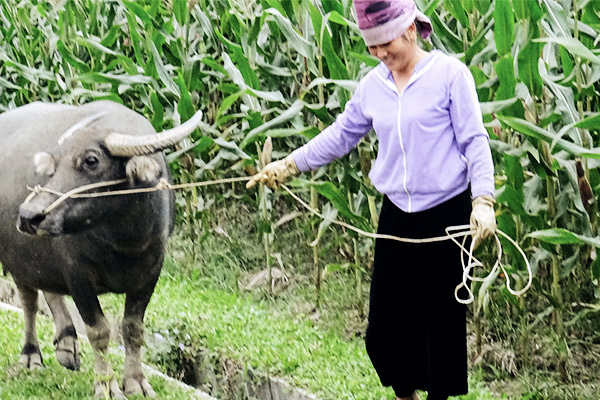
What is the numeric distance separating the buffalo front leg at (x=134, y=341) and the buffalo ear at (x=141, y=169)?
0.80 m

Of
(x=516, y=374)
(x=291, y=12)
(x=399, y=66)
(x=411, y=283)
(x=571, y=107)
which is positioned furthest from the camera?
(x=291, y=12)

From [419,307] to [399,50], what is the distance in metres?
0.98

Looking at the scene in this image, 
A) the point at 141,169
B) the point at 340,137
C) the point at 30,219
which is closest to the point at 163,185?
the point at 141,169

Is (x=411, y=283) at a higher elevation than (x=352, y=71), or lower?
lower

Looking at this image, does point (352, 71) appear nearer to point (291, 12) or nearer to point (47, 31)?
point (291, 12)

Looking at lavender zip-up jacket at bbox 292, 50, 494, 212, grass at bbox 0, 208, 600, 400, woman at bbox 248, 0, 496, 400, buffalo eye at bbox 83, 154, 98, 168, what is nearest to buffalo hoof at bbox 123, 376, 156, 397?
grass at bbox 0, 208, 600, 400

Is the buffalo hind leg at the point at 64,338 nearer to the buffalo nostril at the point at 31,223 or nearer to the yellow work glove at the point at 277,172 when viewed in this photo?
the buffalo nostril at the point at 31,223

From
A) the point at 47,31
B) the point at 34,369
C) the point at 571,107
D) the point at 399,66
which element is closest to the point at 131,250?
the point at 34,369

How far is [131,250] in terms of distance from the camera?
4.62m

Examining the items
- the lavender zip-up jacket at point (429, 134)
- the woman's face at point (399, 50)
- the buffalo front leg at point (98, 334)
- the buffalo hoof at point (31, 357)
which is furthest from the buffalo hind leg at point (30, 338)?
the woman's face at point (399, 50)

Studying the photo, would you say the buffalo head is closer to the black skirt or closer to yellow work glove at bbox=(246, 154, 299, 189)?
yellow work glove at bbox=(246, 154, 299, 189)

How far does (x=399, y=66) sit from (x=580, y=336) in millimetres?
2242

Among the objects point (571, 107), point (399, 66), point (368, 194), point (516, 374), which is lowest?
point (516, 374)

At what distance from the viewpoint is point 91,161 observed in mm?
4312
